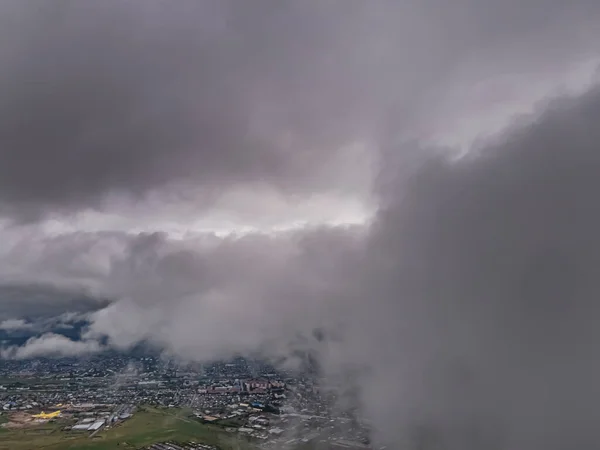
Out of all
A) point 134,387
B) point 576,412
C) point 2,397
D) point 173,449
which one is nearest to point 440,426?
point 576,412

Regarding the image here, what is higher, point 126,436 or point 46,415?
point 46,415

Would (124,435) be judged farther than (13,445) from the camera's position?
Yes

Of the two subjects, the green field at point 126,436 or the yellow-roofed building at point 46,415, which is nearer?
the green field at point 126,436

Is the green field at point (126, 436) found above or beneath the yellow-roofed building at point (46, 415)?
beneath

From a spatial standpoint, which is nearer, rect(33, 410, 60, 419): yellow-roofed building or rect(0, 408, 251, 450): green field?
rect(0, 408, 251, 450): green field

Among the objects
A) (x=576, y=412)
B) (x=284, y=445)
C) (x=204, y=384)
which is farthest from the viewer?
(x=204, y=384)

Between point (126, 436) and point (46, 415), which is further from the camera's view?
point (46, 415)

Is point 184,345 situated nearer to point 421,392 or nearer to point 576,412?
point 421,392

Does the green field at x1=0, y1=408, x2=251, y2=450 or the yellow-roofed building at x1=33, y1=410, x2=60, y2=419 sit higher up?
the yellow-roofed building at x1=33, y1=410, x2=60, y2=419
